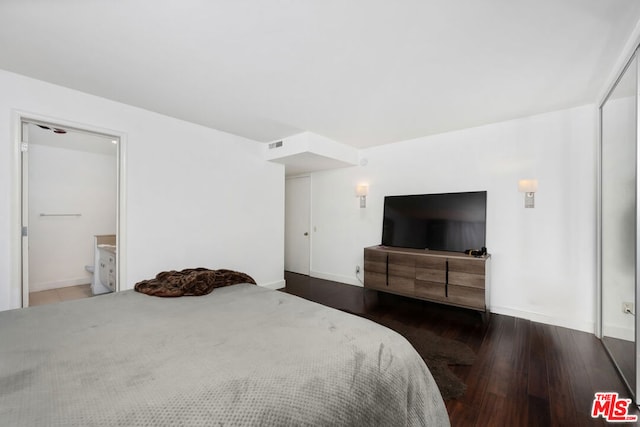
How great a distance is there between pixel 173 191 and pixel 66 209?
2.41m

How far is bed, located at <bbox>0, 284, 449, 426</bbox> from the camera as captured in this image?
0.81 m

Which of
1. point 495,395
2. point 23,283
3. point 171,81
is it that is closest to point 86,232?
point 23,283

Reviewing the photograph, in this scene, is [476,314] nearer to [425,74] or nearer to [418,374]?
[418,374]

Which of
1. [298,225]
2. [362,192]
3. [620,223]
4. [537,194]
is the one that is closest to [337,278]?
[298,225]

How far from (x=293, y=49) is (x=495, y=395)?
285 centimetres

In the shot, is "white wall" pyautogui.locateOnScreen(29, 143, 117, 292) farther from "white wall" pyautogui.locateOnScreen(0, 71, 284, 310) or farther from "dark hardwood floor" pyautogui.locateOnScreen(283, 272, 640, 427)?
"dark hardwood floor" pyautogui.locateOnScreen(283, 272, 640, 427)

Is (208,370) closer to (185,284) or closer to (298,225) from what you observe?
(185,284)

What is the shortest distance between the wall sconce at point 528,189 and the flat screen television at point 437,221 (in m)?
0.39

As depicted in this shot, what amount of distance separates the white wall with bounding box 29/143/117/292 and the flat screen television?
484cm

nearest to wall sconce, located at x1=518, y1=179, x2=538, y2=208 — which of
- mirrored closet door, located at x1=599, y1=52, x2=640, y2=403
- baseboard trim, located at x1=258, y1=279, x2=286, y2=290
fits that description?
mirrored closet door, located at x1=599, y1=52, x2=640, y2=403

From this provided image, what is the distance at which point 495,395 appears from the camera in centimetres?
185

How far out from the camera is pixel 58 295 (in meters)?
3.87

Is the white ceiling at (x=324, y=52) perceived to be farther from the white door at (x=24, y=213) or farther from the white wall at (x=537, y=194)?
the white door at (x=24, y=213)

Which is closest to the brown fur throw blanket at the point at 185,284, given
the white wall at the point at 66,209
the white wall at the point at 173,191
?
the white wall at the point at 173,191
